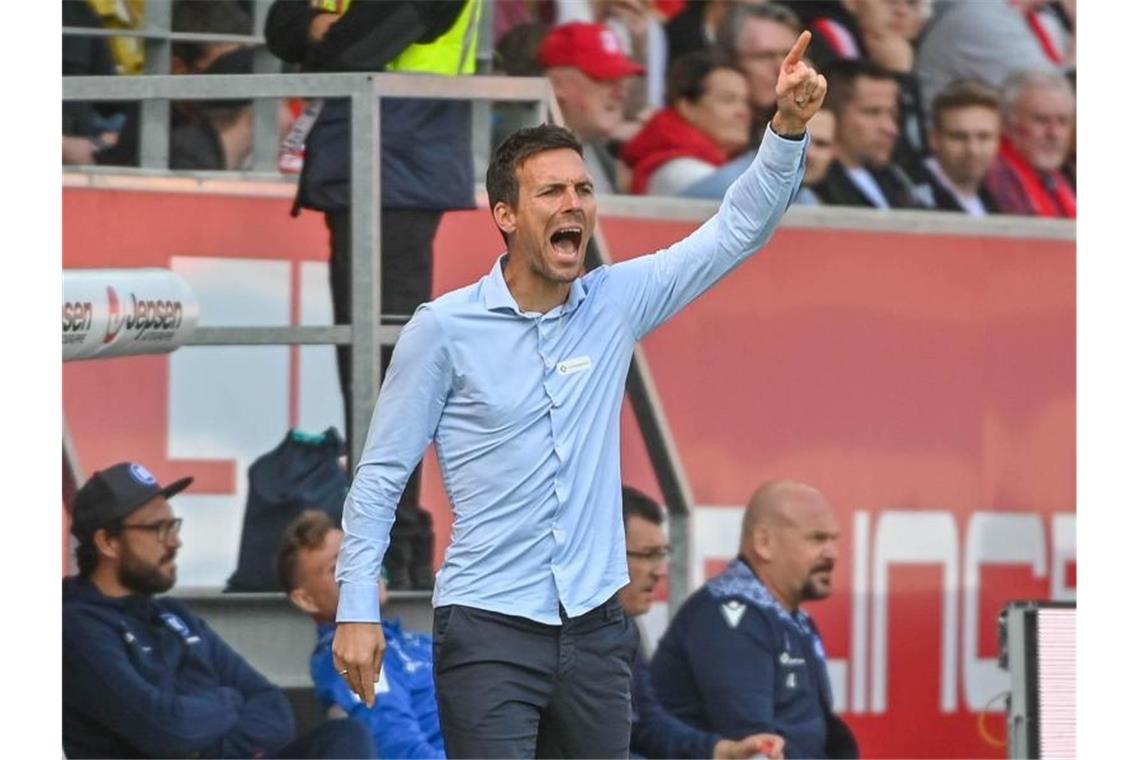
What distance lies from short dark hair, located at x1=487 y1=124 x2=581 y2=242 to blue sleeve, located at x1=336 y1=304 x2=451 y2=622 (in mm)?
254

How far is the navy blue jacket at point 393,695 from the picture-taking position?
6.74 meters

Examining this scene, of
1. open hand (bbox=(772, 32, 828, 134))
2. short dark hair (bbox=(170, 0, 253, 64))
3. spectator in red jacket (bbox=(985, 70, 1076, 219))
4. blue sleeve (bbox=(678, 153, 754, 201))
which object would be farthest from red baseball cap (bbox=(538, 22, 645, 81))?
open hand (bbox=(772, 32, 828, 134))

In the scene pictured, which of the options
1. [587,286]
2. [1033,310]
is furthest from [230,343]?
[1033,310]

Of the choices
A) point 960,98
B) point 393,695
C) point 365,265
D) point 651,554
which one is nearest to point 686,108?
point 960,98

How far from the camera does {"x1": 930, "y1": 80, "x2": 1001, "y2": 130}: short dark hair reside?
33.1 feet

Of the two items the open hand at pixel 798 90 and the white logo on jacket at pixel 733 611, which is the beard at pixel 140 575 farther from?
the open hand at pixel 798 90

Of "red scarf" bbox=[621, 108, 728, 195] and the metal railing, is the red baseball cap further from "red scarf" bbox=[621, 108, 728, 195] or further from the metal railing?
the metal railing

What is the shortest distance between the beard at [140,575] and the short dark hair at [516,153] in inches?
90.4

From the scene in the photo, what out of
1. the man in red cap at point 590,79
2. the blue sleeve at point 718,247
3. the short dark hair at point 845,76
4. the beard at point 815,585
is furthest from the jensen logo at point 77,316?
the short dark hair at point 845,76

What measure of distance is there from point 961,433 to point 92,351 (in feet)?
13.0

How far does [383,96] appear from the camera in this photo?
271 inches

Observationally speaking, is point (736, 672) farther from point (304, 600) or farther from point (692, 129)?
point (692, 129)

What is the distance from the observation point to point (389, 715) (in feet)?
22.1

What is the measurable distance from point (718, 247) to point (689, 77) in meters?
4.56
